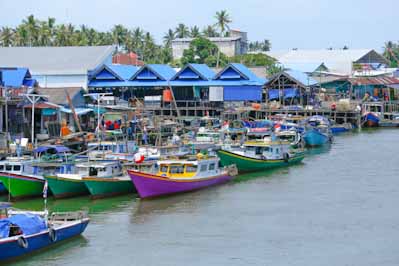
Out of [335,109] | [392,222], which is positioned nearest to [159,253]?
[392,222]

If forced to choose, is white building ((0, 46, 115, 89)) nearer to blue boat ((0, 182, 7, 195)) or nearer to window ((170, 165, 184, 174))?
blue boat ((0, 182, 7, 195))

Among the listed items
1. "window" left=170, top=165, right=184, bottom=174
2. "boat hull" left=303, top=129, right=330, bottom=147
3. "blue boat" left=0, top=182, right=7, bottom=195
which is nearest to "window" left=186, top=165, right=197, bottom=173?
"window" left=170, top=165, right=184, bottom=174

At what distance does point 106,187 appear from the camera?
32344 mm

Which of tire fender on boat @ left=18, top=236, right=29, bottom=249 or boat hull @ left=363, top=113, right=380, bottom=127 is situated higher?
boat hull @ left=363, top=113, right=380, bottom=127

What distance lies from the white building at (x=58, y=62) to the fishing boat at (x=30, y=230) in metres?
31.3

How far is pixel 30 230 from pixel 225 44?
2871 inches

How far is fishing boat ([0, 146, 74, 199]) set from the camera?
104 feet

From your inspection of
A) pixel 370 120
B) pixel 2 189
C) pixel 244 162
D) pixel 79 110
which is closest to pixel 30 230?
pixel 2 189

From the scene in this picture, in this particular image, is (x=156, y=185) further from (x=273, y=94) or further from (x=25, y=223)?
(x=273, y=94)

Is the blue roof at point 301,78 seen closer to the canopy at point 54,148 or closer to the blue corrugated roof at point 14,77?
the blue corrugated roof at point 14,77

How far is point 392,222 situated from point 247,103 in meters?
33.9

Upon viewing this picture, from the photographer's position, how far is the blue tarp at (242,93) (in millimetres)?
60438

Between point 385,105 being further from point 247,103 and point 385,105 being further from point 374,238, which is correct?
point 374,238

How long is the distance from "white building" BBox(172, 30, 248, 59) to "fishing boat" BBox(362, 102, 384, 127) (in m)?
26.0
